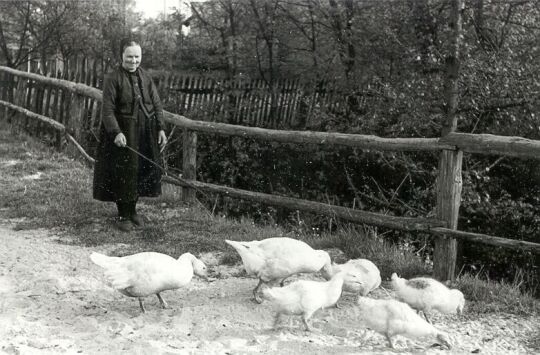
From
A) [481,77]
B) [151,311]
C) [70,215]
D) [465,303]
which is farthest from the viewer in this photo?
[481,77]

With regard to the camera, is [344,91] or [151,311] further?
[344,91]

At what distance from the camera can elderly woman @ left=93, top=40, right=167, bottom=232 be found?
251 inches

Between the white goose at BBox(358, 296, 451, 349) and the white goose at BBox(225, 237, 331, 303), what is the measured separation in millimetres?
641

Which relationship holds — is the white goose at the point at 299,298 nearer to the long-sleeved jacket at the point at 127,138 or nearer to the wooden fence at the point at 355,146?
the wooden fence at the point at 355,146

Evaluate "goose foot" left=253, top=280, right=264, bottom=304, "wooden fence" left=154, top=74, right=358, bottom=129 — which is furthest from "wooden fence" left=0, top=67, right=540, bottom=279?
"wooden fence" left=154, top=74, right=358, bottom=129

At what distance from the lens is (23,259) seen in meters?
5.65

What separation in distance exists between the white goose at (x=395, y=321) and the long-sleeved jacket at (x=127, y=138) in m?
3.36

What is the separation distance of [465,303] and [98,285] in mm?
2879

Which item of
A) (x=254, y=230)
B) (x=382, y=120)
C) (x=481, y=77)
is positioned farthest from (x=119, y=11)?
(x=254, y=230)

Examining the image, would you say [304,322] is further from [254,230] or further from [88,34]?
[88,34]

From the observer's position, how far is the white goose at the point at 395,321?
12.8 ft

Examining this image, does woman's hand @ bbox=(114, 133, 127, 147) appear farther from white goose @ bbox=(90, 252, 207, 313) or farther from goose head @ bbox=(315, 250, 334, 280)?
goose head @ bbox=(315, 250, 334, 280)

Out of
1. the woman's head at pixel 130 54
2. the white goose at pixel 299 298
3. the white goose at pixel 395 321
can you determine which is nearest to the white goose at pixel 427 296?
the white goose at pixel 395 321

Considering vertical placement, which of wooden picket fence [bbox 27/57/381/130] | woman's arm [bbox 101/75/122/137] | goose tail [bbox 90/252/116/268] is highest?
wooden picket fence [bbox 27/57/381/130]
